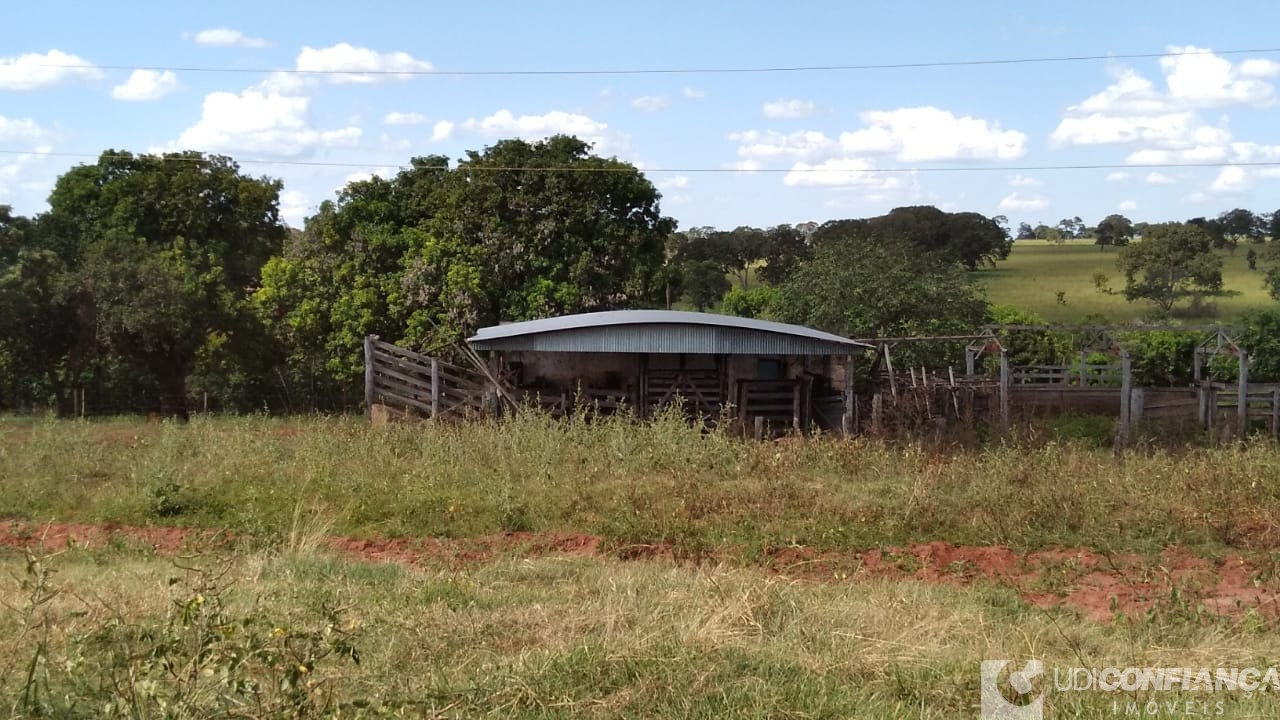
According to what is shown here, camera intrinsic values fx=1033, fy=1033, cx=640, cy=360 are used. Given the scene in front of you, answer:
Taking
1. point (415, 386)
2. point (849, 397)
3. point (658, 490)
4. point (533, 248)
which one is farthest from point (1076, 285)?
point (658, 490)

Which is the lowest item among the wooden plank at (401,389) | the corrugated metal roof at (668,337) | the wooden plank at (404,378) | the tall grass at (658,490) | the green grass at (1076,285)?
the tall grass at (658,490)

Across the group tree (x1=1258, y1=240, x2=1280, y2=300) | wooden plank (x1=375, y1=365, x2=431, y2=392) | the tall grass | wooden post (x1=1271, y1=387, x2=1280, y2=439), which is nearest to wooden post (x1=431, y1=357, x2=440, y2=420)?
wooden plank (x1=375, y1=365, x2=431, y2=392)

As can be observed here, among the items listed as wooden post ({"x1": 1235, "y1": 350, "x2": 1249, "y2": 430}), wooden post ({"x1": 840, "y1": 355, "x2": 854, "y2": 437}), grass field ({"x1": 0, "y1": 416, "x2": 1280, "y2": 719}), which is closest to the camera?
grass field ({"x1": 0, "y1": 416, "x2": 1280, "y2": 719})

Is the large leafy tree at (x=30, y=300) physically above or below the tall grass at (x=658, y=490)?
above

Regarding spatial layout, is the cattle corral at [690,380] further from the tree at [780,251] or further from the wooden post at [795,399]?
the tree at [780,251]

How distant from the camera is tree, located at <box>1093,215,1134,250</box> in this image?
69875 millimetres

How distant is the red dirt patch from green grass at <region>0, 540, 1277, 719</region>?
0.49 meters

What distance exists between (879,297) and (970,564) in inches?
670

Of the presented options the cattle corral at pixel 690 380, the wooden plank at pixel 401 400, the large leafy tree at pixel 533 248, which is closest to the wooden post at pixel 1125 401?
the cattle corral at pixel 690 380

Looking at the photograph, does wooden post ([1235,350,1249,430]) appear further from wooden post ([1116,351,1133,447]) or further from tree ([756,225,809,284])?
tree ([756,225,809,284])

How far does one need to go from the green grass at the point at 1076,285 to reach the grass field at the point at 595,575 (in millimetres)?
33638

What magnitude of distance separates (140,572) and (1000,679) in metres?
5.90

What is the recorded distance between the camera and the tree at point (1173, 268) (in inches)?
1681

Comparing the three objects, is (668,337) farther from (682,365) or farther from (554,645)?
(554,645)
